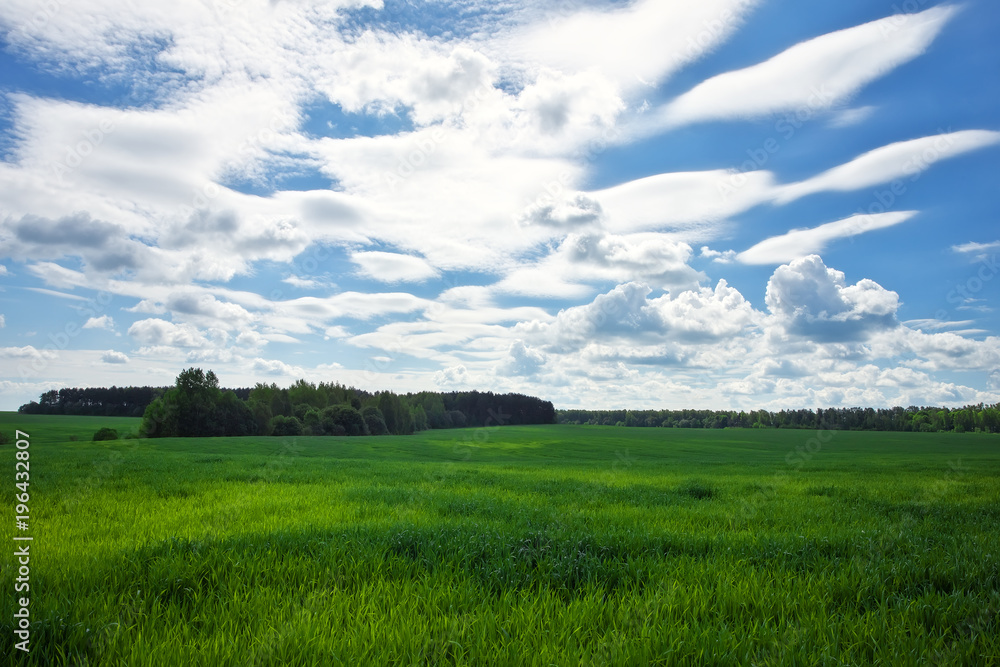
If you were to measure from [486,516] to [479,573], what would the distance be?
3860 mm

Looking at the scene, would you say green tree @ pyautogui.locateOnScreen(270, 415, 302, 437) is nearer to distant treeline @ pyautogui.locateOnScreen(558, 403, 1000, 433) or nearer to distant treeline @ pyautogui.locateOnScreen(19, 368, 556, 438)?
distant treeline @ pyautogui.locateOnScreen(19, 368, 556, 438)

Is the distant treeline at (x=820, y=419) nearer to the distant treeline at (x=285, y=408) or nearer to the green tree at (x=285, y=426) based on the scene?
the distant treeline at (x=285, y=408)

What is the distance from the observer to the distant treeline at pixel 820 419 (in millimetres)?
144375

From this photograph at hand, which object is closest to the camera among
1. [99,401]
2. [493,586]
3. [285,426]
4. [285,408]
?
[493,586]

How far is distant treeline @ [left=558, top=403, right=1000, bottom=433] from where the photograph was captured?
144 meters

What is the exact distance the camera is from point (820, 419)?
166500mm

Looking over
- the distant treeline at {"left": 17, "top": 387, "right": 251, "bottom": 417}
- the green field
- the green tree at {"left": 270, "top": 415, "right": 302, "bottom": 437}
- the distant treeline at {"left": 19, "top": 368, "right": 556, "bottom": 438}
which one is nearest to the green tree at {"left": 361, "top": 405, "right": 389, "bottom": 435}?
the distant treeline at {"left": 19, "top": 368, "right": 556, "bottom": 438}

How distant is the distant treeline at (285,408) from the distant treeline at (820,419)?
1321 inches

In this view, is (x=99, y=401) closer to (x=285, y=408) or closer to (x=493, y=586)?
(x=285, y=408)

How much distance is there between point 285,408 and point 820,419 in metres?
165

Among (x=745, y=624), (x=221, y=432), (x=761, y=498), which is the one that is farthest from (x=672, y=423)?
(x=745, y=624)

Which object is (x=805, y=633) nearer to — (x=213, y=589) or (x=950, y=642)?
(x=950, y=642)

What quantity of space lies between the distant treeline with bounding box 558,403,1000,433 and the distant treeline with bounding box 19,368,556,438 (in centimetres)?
3356

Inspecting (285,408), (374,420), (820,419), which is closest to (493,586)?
(374,420)
